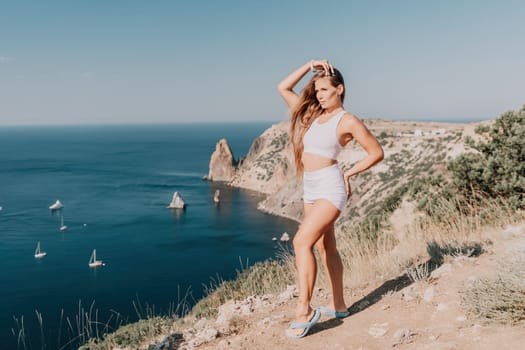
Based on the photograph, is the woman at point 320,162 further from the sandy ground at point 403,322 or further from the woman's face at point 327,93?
the sandy ground at point 403,322

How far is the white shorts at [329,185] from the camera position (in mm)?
3449

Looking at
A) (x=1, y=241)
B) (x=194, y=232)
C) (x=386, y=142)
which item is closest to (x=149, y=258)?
(x=194, y=232)

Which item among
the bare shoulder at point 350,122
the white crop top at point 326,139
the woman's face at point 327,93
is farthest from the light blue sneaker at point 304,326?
the woman's face at point 327,93

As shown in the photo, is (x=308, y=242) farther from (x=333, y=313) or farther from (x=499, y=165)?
(x=499, y=165)

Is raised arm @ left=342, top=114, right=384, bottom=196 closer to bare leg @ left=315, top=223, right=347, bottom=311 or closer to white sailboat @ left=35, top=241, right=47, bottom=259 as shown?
bare leg @ left=315, top=223, right=347, bottom=311

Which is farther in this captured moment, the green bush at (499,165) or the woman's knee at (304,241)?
the green bush at (499,165)

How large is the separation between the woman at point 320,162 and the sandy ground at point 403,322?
26cm

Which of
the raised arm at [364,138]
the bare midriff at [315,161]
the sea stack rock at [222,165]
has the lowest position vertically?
the sea stack rock at [222,165]

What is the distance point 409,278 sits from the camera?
4.69 meters

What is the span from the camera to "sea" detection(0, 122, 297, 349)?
3584cm

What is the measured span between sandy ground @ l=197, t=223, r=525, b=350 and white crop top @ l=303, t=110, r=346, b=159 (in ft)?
5.06

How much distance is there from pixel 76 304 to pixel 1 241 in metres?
25.2

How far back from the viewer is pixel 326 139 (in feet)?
11.4

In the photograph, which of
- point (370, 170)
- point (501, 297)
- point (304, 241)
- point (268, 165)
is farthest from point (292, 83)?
point (268, 165)
